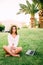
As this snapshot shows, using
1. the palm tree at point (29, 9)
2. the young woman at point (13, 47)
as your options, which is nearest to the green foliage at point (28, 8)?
the palm tree at point (29, 9)

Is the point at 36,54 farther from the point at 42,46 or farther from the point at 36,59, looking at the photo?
the point at 42,46

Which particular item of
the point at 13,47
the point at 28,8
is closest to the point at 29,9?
the point at 28,8

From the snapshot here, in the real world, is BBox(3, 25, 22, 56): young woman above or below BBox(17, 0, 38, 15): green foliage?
below

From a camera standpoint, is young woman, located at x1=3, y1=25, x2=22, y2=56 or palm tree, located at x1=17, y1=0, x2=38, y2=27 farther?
palm tree, located at x1=17, y1=0, x2=38, y2=27

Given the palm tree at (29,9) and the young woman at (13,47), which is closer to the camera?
the young woman at (13,47)

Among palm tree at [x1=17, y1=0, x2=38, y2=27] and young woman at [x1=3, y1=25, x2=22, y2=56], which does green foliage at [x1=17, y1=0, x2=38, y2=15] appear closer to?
palm tree at [x1=17, y1=0, x2=38, y2=27]

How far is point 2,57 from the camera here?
8.62 meters

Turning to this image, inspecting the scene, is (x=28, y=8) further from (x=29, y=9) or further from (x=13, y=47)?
(x=13, y=47)

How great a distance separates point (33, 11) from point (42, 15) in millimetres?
2997

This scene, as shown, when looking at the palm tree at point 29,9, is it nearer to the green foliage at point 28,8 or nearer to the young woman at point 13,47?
the green foliage at point 28,8

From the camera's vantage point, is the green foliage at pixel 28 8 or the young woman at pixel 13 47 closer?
the young woman at pixel 13 47

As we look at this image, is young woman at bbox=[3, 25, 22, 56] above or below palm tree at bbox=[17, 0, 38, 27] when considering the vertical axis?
below

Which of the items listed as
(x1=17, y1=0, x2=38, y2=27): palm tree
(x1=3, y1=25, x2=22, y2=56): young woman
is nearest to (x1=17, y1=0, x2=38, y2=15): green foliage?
(x1=17, y1=0, x2=38, y2=27): palm tree

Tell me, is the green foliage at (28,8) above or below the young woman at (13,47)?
above
